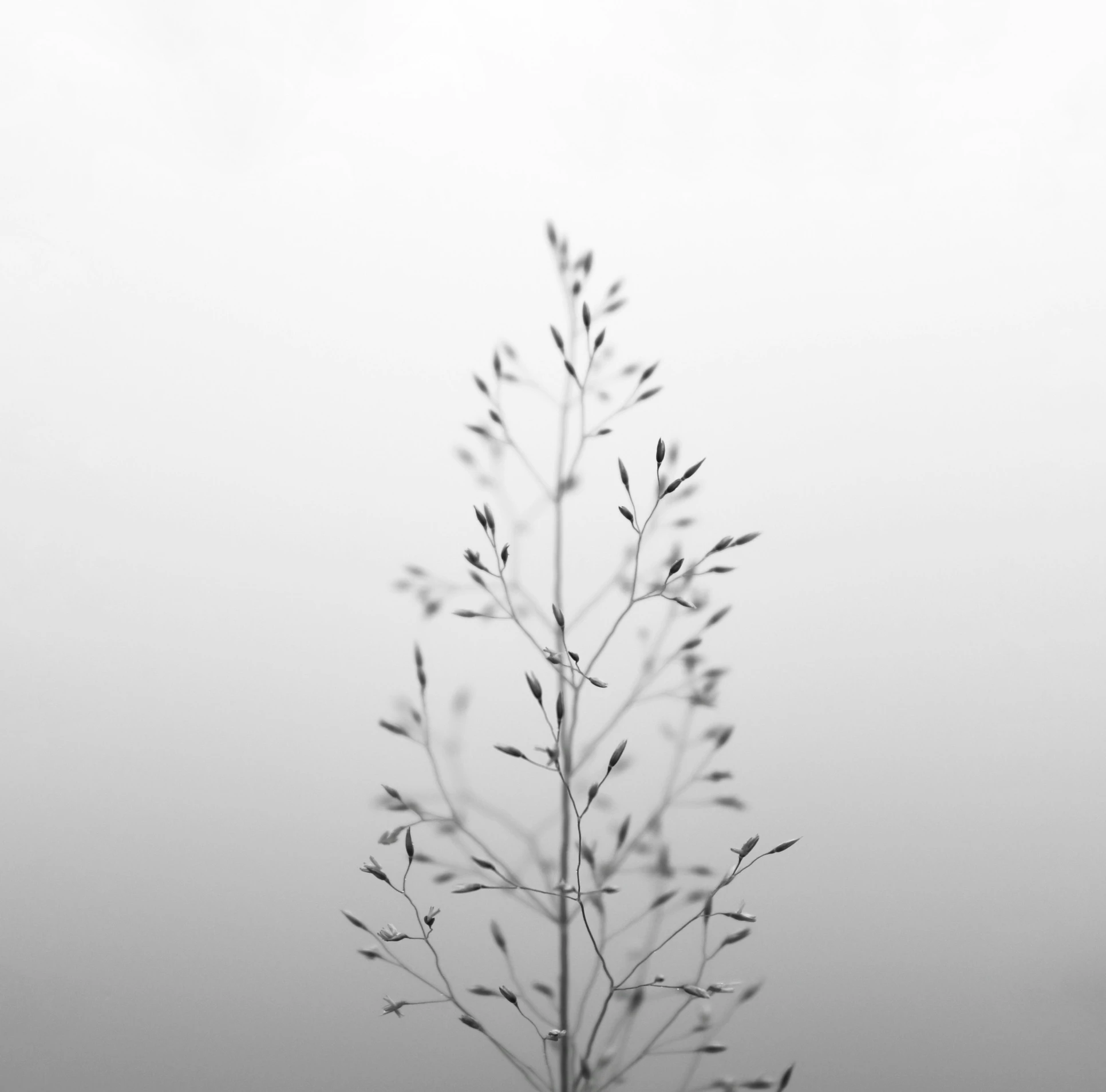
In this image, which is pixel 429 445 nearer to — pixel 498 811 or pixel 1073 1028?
pixel 498 811

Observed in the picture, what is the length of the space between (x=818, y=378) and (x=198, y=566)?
84 cm

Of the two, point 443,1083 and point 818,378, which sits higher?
point 818,378

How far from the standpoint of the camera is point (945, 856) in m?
1.09

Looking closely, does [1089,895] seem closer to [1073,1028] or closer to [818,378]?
[1073,1028]

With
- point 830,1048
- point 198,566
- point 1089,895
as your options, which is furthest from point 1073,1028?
point 198,566

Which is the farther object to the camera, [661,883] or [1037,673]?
[1037,673]

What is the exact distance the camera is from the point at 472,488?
1.11 metres

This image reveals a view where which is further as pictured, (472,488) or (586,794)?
(472,488)

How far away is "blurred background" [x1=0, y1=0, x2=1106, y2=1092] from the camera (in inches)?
40.6

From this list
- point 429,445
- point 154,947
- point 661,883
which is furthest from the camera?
point 429,445

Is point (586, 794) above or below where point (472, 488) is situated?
below

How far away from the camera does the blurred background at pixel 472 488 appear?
40.6 inches

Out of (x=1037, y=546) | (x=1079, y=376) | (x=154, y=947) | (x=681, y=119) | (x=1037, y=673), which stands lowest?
(x=154, y=947)

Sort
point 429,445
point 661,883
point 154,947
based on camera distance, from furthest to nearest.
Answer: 1. point 429,445
2. point 154,947
3. point 661,883
